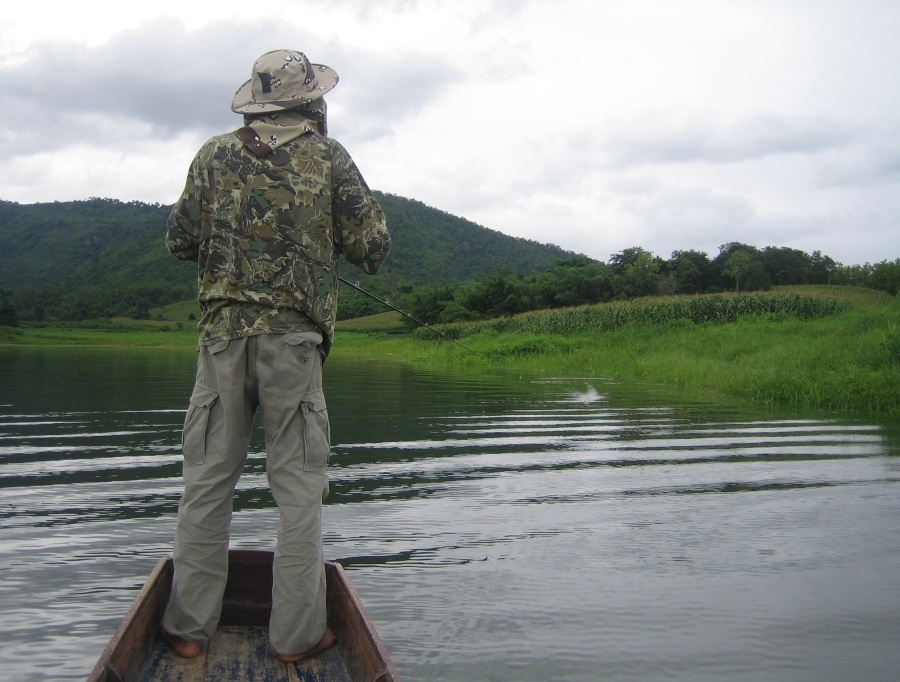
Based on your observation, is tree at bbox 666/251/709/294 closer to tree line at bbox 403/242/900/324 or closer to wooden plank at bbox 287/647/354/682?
tree line at bbox 403/242/900/324

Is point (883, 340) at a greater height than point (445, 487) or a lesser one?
greater

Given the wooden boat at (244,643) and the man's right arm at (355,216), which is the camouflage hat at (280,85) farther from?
the wooden boat at (244,643)

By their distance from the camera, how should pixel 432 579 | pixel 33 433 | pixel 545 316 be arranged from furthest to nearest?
pixel 545 316 < pixel 33 433 < pixel 432 579

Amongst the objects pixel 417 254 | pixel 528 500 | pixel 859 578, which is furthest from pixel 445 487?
pixel 417 254

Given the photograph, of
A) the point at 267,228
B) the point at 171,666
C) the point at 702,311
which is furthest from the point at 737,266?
the point at 171,666

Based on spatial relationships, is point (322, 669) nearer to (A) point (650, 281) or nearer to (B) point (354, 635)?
(B) point (354, 635)

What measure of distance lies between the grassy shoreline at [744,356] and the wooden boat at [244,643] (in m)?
9.85

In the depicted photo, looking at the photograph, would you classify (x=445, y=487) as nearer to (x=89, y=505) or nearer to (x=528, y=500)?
(x=528, y=500)

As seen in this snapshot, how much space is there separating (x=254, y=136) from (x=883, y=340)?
52.4ft

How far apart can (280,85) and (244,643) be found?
227 centimetres

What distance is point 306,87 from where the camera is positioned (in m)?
3.55

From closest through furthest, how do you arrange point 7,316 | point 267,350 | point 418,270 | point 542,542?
point 267,350
point 542,542
point 7,316
point 418,270

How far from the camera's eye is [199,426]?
335 cm

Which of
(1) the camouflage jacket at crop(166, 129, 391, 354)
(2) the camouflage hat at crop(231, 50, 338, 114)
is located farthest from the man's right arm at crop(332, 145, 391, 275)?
(2) the camouflage hat at crop(231, 50, 338, 114)
